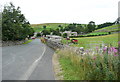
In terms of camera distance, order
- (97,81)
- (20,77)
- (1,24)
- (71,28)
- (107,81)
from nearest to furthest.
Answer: (107,81) < (97,81) < (20,77) < (1,24) < (71,28)

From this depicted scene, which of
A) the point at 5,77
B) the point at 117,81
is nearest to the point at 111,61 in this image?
the point at 117,81

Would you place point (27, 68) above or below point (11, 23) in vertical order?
below

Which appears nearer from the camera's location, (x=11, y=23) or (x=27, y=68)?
(x=27, y=68)

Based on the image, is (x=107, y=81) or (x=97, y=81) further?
(x=97, y=81)

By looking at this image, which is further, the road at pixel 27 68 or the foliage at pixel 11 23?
the foliage at pixel 11 23

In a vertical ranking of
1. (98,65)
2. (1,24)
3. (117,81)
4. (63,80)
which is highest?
(1,24)

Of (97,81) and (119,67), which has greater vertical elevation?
(119,67)

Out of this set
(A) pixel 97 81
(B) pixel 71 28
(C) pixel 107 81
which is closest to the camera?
(C) pixel 107 81

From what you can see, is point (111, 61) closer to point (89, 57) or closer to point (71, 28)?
point (89, 57)

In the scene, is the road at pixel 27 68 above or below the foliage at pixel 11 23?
below

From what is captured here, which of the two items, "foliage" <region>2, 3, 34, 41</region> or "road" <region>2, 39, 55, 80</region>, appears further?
"foliage" <region>2, 3, 34, 41</region>

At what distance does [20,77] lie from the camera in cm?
588

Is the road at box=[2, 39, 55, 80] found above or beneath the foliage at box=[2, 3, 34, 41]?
beneath

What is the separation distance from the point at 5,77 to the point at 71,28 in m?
106
